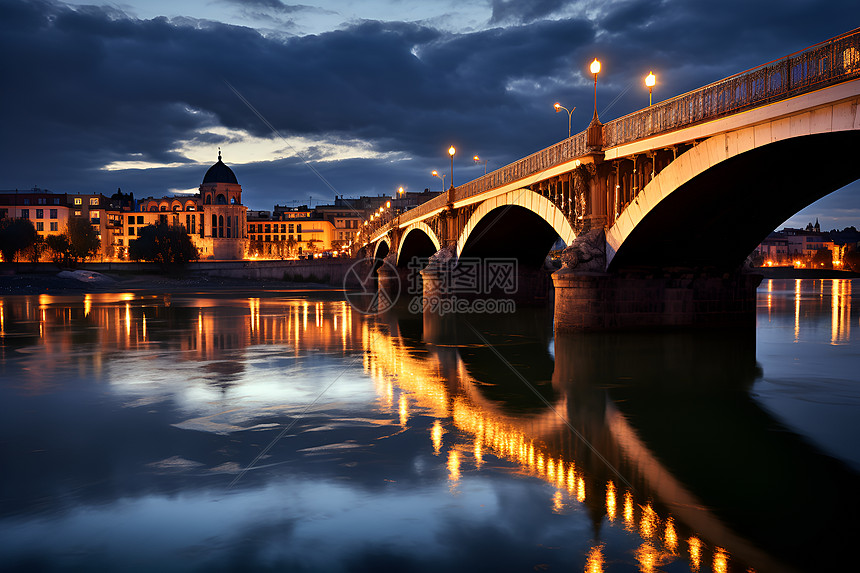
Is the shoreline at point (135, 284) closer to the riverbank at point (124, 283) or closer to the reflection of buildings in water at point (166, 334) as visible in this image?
the riverbank at point (124, 283)

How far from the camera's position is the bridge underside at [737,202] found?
18375 mm

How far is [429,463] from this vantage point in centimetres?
930

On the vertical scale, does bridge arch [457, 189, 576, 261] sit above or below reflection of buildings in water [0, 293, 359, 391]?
above

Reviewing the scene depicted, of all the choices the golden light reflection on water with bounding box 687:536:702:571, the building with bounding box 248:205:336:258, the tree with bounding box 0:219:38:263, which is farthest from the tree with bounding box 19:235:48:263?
the golden light reflection on water with bounding box 687:536:702:571

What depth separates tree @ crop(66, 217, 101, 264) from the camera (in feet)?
334

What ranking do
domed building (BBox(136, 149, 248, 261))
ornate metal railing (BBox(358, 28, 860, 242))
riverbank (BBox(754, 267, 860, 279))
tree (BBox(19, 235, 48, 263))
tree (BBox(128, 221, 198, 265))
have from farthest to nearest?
riverbank (BBox(754, 267, 860, 279)) < domed building (BBox(136, 149, 248, 261)) < tree (BBox(128, 221, 198, 265)) < tree (BBox(19, 235, 48, 263)) < ornate metal railing (BBox(358, 28, 860, 242))

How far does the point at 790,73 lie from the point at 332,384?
1365 centimetres

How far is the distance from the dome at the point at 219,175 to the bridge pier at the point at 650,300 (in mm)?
131207

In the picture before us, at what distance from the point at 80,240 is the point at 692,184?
341 ft

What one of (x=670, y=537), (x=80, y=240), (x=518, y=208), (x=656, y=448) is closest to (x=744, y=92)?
(x=656, y=448)

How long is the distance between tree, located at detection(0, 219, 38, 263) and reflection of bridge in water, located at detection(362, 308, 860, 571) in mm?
89579

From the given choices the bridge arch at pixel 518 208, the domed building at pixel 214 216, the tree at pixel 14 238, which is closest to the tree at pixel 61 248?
the tree at pixel 14 238

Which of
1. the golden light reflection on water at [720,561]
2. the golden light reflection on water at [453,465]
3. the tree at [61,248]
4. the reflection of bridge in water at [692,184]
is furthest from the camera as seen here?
the tree at [61,248]

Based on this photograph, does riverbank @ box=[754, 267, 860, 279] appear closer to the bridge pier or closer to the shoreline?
the shoreline
